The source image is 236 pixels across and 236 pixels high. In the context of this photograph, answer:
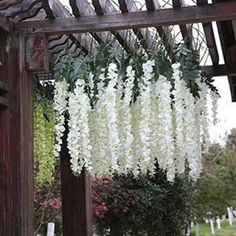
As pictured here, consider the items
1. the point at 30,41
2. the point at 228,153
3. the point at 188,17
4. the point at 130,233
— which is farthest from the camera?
the point at 228,153

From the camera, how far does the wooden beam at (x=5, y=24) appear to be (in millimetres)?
2342

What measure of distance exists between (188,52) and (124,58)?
335mm

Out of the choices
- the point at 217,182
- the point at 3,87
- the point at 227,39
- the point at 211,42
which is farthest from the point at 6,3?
the point at 217,182

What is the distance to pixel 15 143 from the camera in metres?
2.39

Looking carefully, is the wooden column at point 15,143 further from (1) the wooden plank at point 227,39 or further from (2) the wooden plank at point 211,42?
(1) the wooden plank at point 227,39

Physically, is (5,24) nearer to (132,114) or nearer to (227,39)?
(132,114)

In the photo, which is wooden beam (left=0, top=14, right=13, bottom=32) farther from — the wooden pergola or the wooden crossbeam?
the wooden crossbeam

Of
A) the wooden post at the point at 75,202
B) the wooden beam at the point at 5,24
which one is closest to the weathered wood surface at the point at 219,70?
the wooden post at the point at 75,202

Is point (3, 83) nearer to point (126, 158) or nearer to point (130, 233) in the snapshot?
point (126, 158)

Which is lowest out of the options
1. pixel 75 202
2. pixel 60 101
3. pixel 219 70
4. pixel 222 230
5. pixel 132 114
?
pixel 75 202

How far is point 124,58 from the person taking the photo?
8.83 ft

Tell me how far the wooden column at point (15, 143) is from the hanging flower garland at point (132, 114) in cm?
30

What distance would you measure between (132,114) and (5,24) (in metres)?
0.80

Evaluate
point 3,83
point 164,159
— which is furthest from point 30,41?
point 164,159
